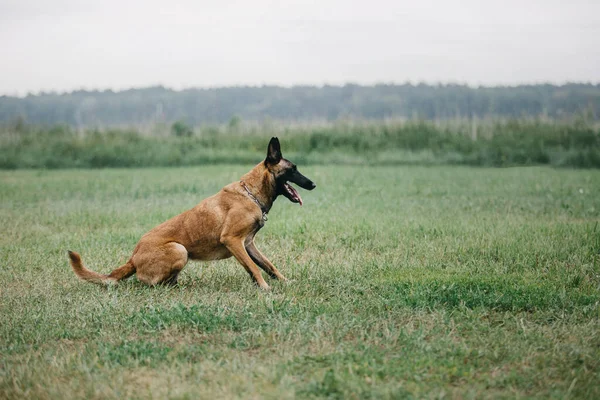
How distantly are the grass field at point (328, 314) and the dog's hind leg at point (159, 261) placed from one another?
5.2 inches

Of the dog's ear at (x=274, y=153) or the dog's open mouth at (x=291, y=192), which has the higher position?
the dog's ear at (x=274, y=153)

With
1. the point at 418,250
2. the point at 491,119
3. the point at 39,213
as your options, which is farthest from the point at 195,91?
the point at 418,250

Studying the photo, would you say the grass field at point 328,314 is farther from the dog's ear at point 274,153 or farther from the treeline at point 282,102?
the treeline at point 282,102

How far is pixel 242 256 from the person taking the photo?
629 cm

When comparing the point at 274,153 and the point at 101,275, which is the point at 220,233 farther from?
the point at 101,275

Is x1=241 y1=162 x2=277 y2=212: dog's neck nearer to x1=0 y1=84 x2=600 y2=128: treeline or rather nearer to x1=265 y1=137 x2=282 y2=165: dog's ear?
x1=265 y1=137 x2=282 y2=165: dog's ear

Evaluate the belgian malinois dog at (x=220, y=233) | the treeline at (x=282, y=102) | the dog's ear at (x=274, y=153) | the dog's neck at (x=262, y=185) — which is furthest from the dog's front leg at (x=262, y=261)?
the treeline at (x=282, y=102)

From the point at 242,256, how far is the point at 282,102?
65.8 m

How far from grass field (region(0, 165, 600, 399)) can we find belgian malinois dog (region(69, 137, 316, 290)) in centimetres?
20

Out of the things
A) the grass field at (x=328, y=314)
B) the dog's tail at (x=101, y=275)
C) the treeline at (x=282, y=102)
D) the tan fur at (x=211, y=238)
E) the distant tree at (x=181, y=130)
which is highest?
the treeline at (x=282, y=102)

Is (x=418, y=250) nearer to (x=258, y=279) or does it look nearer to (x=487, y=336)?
(x=258, y=279)

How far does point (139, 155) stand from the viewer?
77.3 feet

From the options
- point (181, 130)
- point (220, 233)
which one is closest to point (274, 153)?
point (220, 233)

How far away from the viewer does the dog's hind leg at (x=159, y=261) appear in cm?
622
